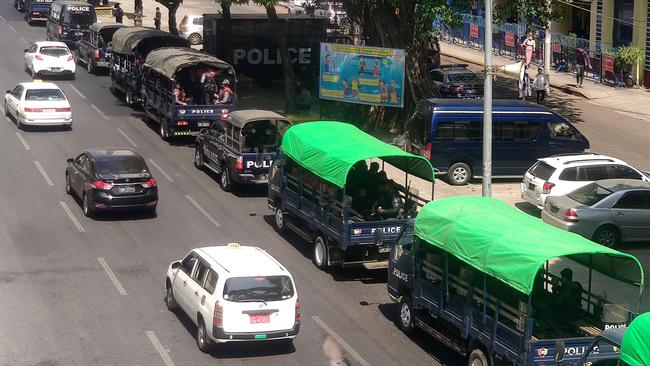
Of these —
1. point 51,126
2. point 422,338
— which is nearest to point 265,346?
point 422,338

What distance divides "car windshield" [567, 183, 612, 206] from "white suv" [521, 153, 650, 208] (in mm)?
879

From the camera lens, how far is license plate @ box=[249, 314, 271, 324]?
1891 centimetres

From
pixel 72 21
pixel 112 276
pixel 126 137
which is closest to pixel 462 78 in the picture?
pixel 126 137

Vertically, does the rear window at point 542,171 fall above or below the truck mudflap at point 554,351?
above

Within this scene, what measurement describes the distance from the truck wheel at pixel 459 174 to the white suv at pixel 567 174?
3511 mm

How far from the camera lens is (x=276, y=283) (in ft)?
63.1

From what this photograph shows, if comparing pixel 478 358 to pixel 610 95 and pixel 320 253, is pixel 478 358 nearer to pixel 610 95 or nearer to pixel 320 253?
pixel 320 253

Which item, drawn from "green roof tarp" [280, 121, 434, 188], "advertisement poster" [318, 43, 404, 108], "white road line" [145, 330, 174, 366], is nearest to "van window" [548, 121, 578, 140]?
"advertisement poster" [318, 43, 404, 108]

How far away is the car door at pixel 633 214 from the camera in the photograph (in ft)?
90.5

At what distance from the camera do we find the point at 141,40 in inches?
1688

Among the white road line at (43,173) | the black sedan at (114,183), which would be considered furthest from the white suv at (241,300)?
the white road line at (43,173)

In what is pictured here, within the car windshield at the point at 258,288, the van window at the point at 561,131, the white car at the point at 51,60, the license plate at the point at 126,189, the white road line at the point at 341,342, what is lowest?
the white road line at the point at 341,342

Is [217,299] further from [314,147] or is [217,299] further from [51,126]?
[51,126]

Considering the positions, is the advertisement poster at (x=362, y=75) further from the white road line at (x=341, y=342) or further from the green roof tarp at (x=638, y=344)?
the green roof tarp at (x=638, y=344)
